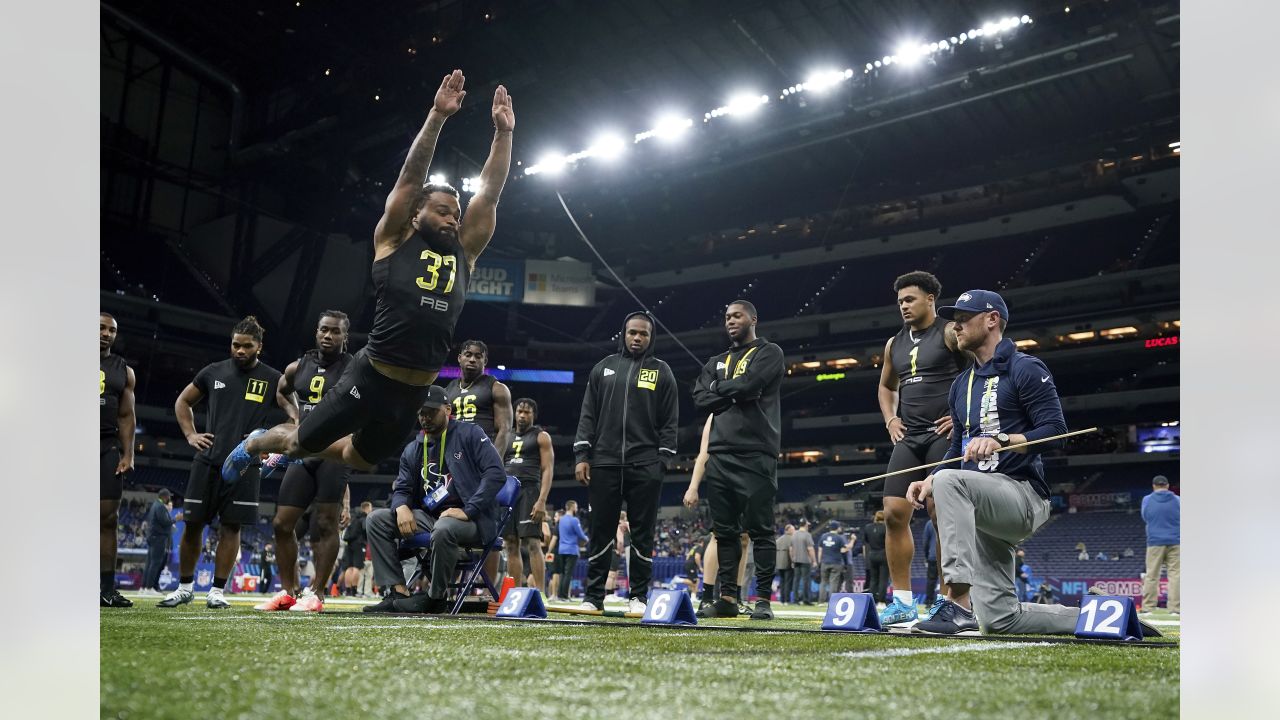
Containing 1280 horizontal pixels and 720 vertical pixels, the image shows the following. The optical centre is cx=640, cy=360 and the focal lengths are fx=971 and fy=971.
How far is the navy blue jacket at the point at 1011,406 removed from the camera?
4355 millimetres

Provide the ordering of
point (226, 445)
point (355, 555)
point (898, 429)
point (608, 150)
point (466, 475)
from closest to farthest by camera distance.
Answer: point (898, 429) → point (466, 475) → point (226, 445) → point (355, 555) → point (608, 150)

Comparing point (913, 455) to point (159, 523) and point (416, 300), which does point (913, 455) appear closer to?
point (416, 300)

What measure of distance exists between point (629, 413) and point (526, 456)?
317 centimetres

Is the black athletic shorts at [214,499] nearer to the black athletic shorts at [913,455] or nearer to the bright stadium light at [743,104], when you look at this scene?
the black athletic shorts at [913,455]

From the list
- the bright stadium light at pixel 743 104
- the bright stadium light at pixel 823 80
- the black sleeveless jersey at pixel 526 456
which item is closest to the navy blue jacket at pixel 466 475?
the black sleeveless jersey at pixel 526 456

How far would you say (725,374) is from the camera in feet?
A: 21.5

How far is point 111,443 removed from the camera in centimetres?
664

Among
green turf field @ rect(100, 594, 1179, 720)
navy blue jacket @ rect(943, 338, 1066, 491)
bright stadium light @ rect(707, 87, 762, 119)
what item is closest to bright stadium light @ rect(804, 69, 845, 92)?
bright stadium light @ rect(707, 87, 762, 119)

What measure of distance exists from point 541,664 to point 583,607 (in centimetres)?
397

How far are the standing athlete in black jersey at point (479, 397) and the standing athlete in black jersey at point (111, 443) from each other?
2.27 m

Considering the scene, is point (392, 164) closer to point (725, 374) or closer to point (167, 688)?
point (725, 374)

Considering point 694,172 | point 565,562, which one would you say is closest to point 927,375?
point 565,562

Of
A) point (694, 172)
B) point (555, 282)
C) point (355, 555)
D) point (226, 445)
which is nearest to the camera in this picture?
point (226, 445)

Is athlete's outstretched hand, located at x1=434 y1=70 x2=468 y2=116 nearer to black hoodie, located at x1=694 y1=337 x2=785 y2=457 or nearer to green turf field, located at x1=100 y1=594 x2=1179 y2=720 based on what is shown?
green turf field, located at x1=100 y1=594 x2=1179 y2=720
